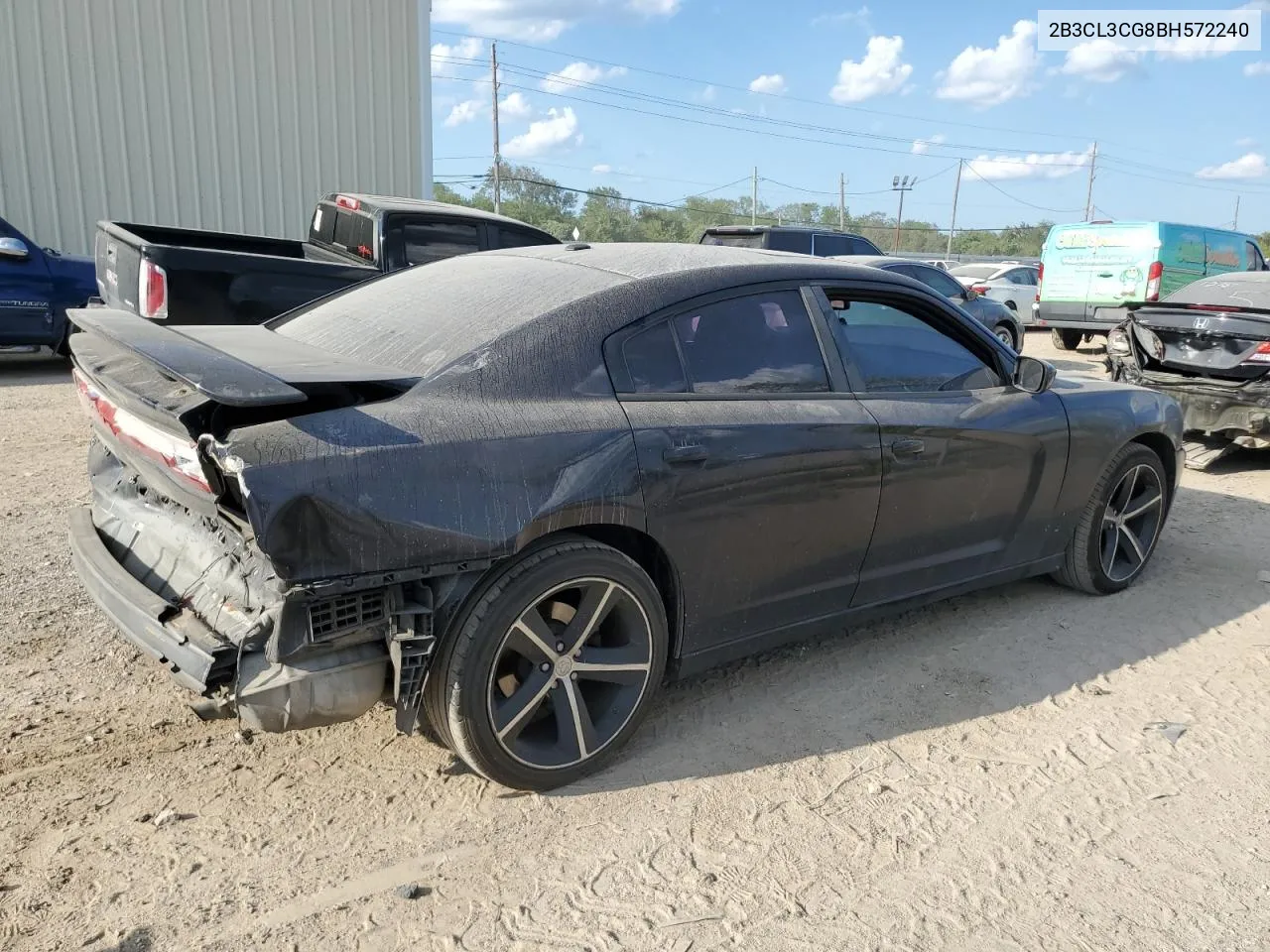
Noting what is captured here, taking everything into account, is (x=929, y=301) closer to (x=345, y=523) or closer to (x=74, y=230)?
(x=345, y=523)

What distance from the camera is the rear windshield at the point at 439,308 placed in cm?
291

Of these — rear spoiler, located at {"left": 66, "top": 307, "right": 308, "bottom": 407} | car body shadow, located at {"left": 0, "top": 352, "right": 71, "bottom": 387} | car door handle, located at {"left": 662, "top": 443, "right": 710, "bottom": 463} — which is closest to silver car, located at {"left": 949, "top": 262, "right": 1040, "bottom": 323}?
car body shadow, located at {"left": 0, "top": 352, "right": 71, "bottom": 387}

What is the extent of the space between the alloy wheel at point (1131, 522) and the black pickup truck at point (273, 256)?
202 inches

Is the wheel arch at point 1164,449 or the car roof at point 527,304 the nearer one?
the car roof at point 527,304

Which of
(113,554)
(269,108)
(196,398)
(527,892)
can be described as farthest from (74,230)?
(527,892)

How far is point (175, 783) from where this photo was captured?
2781 mm

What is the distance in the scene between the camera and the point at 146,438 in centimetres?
267

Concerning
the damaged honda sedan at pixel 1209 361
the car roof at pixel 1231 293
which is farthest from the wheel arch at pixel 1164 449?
the car roof at pixel 1231 293

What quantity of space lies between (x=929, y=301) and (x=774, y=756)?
1.93 m

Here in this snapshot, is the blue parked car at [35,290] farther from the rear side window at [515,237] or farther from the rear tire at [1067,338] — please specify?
the rear tire at [1067,338]

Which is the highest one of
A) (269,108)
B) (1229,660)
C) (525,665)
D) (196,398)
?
(269,108)

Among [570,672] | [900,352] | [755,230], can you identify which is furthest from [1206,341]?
[755,230]

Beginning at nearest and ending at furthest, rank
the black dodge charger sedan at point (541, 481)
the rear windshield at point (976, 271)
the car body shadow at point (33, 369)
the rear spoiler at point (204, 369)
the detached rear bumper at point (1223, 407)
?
1. the rear spoiler at point (204, 369)
2. the black dodge charger sedan at point (541, 481)
3. the detached rear bumper at point (1223, 407)
4. the car body shadow at point (33, 369)
5. the rear windshield at point (976, 271)

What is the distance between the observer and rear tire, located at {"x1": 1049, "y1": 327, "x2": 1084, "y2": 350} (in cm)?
1595
